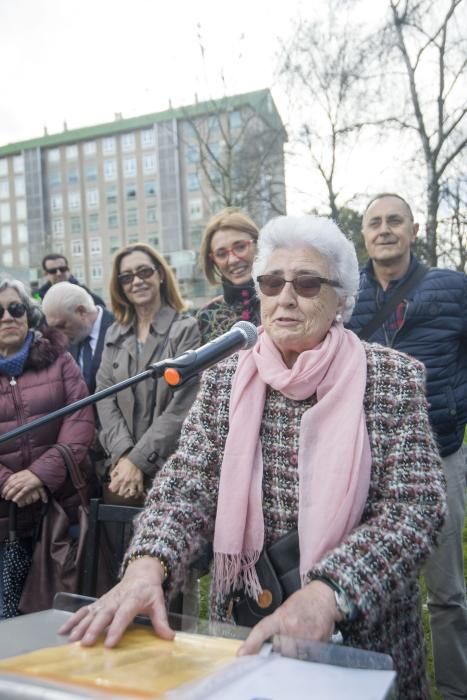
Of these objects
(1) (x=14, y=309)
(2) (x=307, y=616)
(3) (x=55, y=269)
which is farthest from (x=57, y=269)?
(2) (x=307, y=616)

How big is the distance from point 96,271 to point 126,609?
75.2m

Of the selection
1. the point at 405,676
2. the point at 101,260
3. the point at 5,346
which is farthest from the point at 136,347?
the point at 101,260

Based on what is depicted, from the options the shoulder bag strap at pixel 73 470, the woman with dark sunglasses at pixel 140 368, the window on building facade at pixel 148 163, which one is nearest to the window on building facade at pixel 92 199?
the window on building facade at pixel 148 163

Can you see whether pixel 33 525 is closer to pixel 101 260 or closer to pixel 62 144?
pixel 101 260

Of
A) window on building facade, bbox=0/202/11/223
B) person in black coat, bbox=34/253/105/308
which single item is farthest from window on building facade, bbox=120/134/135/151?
person in black coat, bbox=34/253/105/308

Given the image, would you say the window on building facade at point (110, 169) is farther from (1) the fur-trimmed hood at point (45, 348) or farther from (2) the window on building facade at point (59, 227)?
(1) the fur-trimmed hood at point (45, 348)

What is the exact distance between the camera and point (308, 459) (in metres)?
1.91

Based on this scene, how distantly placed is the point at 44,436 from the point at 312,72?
13.5 metres

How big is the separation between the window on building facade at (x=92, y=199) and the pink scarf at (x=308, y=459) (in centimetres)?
7581

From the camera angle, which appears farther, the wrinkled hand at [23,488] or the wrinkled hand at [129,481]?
the wrinkled hand at [129,481]

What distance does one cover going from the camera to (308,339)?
2.08 m

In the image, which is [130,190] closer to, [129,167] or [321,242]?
[129,167]

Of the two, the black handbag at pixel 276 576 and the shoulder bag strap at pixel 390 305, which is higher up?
the shoulder bag strap at pixel 390 305

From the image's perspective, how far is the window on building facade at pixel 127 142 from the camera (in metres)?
71.9
